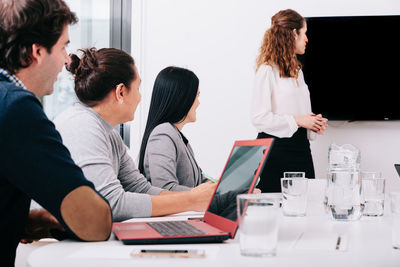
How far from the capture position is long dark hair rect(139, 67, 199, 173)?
2.18 m

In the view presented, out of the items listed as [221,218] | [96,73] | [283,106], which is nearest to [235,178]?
[221,218]

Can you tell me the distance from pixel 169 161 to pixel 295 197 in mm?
741

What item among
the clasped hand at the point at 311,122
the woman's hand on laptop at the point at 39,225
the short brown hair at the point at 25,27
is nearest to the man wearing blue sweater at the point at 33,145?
the short brown hair at the point at 25,27

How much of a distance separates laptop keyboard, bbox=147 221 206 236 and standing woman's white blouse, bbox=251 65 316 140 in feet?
6.44

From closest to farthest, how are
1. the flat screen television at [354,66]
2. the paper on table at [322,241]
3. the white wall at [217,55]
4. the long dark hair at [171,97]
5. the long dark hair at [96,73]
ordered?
the paper on table at [322,241] < the long dark hair at [96,73] < the long dark hair at [171,97] < the flat screen television at [354,66] < the white wall at [217,55]

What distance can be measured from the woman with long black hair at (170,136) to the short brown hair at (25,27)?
2.95ft

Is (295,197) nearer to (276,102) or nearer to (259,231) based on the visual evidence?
(259,231)

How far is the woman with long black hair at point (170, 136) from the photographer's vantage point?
198 cm

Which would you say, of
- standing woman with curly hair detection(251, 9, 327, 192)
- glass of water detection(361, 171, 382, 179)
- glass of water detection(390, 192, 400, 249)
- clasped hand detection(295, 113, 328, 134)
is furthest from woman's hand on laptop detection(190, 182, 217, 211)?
clasped hand detection(295, 113, 328, 134)

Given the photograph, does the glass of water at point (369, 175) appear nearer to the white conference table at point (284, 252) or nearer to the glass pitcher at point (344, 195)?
the glass pitcher at point (344, 195)

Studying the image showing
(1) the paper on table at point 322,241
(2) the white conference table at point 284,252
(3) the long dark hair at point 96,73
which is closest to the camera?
(2) the white conference table at point 284,252

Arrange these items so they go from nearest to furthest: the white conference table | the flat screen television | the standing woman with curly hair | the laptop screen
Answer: the white conference table < the laptop screen < the standing woman with curly hair < the flat screen television

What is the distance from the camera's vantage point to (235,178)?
1175 millimetres

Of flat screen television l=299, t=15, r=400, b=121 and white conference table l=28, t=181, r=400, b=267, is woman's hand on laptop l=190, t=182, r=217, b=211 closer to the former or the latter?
white conference table l=28, t=181, r=400, b=267
